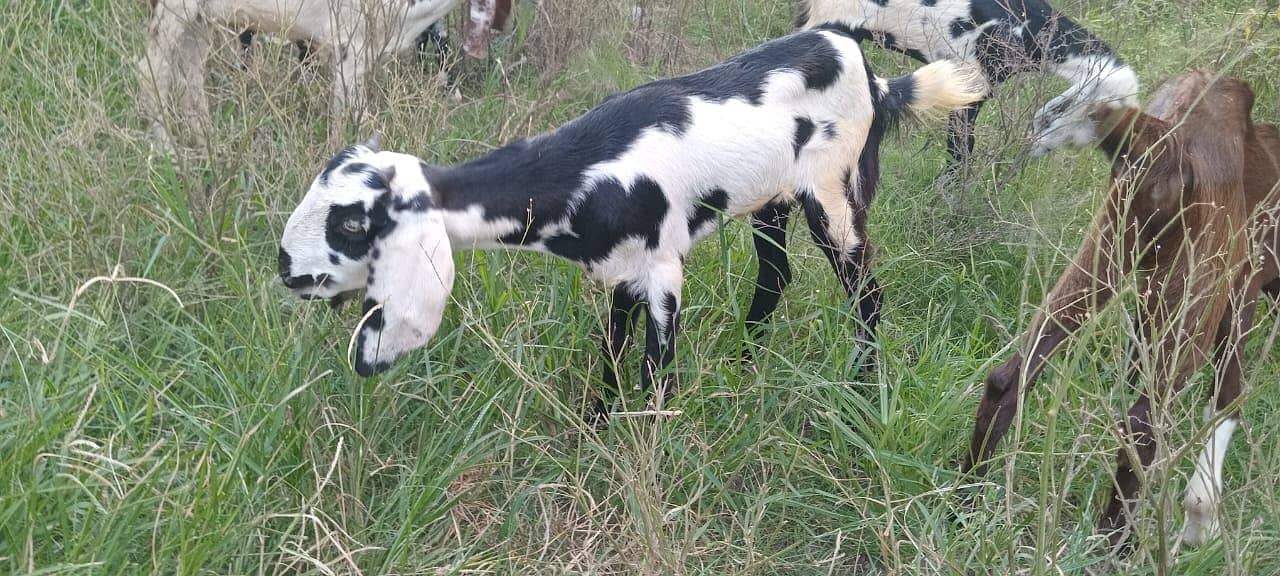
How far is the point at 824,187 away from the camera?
131 inches

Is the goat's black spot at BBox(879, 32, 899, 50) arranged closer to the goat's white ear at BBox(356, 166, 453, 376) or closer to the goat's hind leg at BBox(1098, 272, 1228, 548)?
the goat's hind leg at BBox(1098, 272, 1228, 548)

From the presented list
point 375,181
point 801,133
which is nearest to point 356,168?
point 375,181

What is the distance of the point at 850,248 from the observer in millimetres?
3416

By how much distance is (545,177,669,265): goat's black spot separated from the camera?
2990 millimetres

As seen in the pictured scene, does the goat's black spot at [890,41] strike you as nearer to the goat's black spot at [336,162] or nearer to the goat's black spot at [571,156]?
the goat's black spot at [571,156]

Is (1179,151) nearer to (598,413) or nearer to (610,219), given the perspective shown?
(610,219)

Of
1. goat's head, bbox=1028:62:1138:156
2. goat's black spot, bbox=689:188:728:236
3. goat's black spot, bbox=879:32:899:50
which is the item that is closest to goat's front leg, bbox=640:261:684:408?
goat's black spot, bbox=689:188:728:236

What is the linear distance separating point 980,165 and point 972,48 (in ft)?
2.46

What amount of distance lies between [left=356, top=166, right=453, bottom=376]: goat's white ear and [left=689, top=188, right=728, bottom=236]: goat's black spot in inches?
28.4

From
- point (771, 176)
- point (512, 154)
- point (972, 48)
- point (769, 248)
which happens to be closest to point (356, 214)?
point (512, 154)

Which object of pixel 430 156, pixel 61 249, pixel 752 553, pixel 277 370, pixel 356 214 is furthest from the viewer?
pixel 430 156

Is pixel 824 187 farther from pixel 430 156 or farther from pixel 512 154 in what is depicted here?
pixel 430 156

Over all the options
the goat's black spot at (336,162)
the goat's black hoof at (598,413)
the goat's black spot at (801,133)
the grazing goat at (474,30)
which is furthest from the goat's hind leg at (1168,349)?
the grazing goat at (474,30)

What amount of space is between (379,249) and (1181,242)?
182 cm
